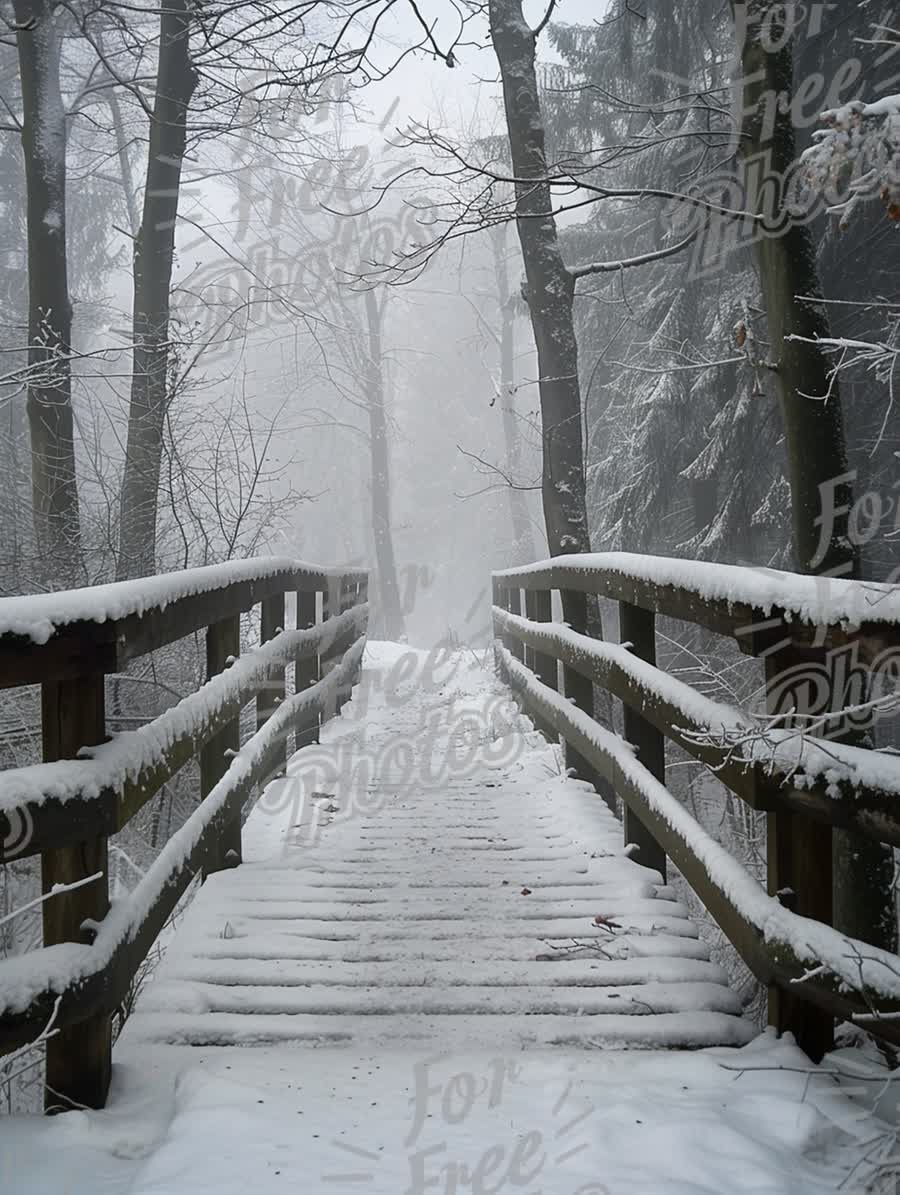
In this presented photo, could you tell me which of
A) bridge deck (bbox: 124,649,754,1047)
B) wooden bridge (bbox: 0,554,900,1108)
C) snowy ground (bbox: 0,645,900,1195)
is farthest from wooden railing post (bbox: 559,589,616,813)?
snowy ground (bbox: 0,645,900,1195)

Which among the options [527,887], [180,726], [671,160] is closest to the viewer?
[180,726]

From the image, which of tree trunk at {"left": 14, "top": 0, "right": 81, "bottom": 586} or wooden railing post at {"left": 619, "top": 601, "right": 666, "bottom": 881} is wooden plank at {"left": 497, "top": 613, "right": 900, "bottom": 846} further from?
tree trunk at {"left": 14, "top": 0, "right": 81, "bottom": 586}

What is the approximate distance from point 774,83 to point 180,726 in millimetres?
4410

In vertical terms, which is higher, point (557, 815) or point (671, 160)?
point (671, 160)

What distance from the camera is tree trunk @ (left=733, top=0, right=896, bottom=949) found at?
481 centimetres

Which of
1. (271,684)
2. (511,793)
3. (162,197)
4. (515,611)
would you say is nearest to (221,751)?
(271,684)

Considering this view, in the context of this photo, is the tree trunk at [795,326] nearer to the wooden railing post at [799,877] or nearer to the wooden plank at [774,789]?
the wooden plank at [774,789]

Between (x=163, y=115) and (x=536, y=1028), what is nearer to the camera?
(x=536, y=1028)

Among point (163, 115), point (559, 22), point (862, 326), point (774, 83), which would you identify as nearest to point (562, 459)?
point (862, 326)

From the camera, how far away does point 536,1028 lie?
8.84 feet

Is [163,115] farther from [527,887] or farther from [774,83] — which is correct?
[527,887]

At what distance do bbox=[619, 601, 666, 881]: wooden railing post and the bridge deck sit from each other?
102 mm

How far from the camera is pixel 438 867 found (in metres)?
4.14

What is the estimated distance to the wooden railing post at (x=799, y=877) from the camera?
2.41m
